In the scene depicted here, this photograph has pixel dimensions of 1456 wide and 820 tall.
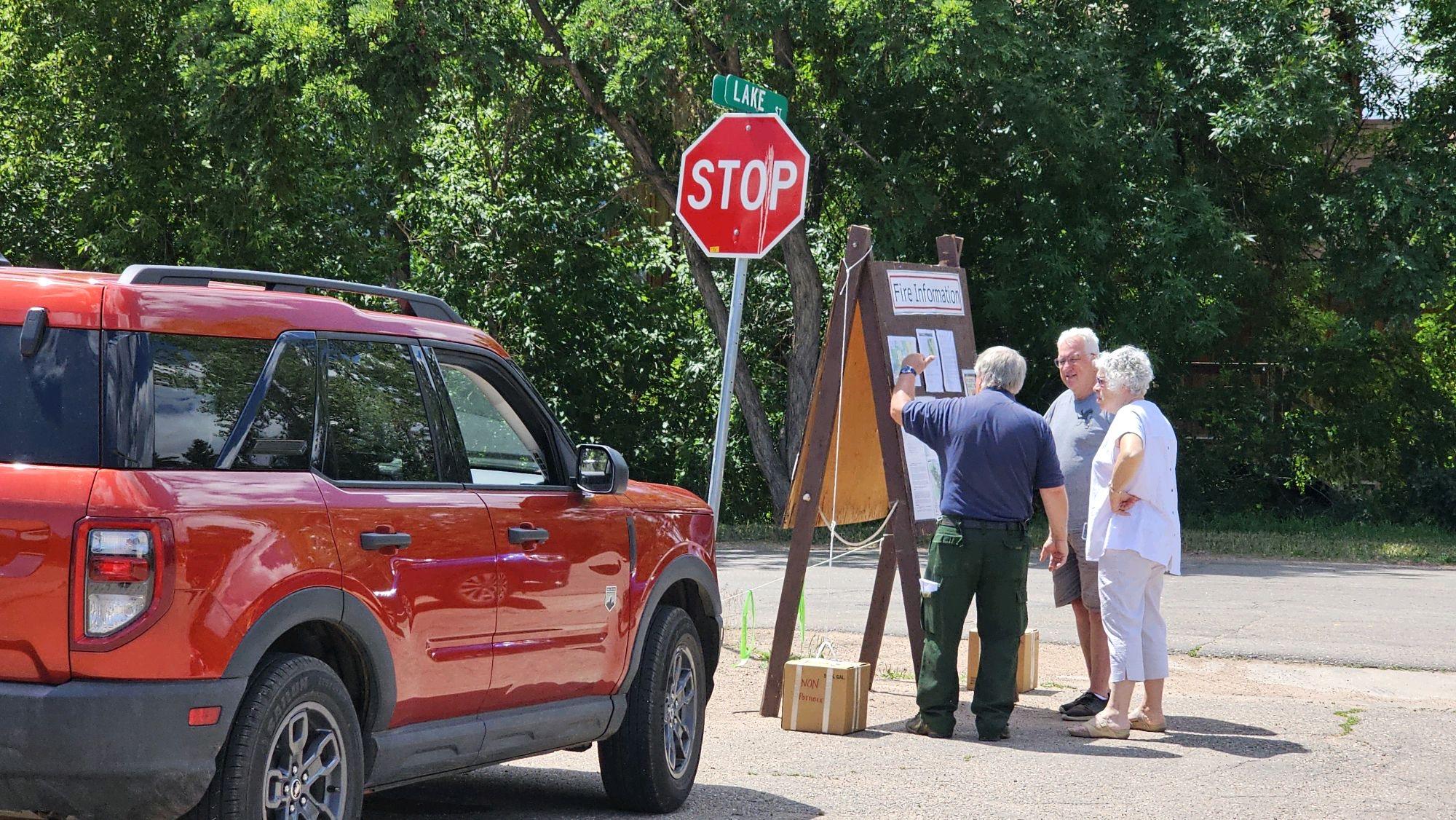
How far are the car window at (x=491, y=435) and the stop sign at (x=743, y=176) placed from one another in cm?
368

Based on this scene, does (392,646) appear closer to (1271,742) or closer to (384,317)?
(384,317)

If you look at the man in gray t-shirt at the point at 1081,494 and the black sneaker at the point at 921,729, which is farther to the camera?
the man in gray t-shirt at the point at 1081,494

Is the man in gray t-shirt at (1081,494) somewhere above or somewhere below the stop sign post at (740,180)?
below

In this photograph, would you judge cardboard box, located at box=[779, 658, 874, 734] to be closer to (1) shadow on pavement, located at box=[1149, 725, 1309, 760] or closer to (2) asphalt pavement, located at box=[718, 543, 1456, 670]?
(1) shadow on pavement, located at box=[1149, 725, 1309, 760]

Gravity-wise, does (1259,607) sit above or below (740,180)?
below

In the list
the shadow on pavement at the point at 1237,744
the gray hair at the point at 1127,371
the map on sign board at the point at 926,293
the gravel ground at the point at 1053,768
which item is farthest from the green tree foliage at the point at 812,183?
the shadow on pavement at the point at 1237,744

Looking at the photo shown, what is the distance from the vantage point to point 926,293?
9703 mm

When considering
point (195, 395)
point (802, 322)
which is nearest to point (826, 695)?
point (195, 395)

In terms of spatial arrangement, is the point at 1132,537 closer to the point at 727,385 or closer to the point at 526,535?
the point at 727,385

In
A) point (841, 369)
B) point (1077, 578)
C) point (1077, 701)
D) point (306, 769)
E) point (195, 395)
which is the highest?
point (841, 369)

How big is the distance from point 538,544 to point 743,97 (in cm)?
489

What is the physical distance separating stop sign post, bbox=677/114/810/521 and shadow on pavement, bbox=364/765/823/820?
281cm

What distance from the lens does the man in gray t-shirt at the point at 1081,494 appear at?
914cm

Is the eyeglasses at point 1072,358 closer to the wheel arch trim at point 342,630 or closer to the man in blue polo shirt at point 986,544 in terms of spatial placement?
the man in blue polo shirt at point 986,544
